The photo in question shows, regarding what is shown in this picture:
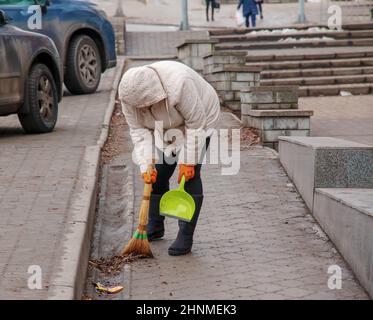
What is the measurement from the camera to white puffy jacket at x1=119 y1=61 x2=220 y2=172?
242 inches

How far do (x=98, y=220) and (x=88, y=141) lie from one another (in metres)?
2.62

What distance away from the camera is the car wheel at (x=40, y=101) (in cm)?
1051

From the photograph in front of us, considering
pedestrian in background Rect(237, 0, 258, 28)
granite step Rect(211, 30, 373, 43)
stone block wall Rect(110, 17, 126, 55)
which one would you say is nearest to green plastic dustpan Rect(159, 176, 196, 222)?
granite step Rect(211, 30, 373, 43)

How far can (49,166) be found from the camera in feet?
28.5

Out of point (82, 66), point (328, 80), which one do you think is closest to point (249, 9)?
point (328, 80)

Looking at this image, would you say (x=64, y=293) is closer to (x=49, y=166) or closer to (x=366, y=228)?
(x=366, y=228)

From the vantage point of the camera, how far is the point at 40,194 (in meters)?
7.54

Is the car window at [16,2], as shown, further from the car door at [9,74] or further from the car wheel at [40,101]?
the car door at [9,74]

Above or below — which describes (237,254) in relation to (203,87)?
below

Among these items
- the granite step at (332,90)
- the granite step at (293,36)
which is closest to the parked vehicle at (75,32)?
the granite step at (332,90)

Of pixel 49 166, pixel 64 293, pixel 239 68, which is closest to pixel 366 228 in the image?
pixel 64 293

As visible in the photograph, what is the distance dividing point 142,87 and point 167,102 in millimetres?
228

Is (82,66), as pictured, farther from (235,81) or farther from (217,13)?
(217,13)

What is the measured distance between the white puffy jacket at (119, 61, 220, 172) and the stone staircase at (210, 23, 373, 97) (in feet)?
27.8
